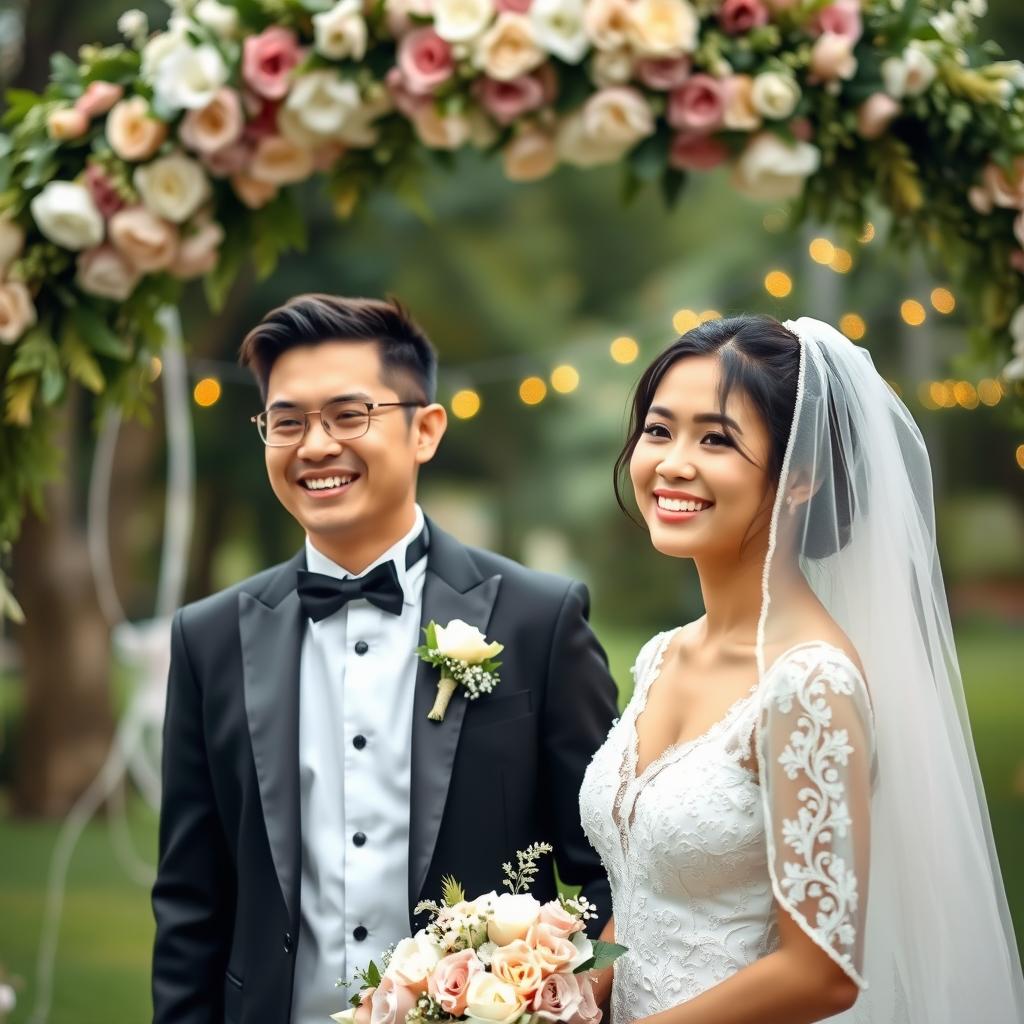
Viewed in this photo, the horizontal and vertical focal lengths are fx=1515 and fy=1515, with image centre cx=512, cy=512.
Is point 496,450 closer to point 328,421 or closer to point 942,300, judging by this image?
point 942,300

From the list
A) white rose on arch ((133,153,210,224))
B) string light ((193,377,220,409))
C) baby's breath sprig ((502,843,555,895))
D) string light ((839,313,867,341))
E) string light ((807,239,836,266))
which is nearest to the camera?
baby's breath sprig ((502,843,555,895))

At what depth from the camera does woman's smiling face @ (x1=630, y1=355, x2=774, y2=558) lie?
8.87ft

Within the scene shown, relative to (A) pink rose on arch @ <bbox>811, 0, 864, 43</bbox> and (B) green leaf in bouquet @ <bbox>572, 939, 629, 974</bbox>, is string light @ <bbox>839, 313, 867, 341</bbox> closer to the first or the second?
(A) pink rose on arch @ <bbox>811, 0, 864, 43</bbox>

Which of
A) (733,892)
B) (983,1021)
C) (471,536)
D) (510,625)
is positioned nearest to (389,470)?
(510,625)

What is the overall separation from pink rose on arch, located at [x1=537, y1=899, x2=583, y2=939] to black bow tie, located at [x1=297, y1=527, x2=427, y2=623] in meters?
0.92

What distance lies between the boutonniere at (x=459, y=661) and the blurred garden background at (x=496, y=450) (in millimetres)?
3515

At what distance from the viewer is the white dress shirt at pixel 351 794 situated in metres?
3.16

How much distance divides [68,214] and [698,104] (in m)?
1.47

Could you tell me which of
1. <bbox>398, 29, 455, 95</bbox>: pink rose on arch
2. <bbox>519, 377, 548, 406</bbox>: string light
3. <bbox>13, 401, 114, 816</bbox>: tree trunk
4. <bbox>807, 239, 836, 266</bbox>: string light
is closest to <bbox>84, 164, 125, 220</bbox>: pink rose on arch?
<bbox>398, 29, 455, 95</bbox>: pink rose on arch

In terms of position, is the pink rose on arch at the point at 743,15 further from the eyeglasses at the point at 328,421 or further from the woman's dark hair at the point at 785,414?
the eyeglasses at the point at 328,421

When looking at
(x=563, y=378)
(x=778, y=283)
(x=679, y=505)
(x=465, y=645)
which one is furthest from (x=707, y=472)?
(x=778, y=283)

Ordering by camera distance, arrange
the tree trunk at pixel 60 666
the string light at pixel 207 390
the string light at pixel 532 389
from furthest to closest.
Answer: the tree trunk at pixel 60 666 < the string light at pixel 532 389 < the string light at pixel 207 390

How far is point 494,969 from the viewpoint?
2578 millimetres

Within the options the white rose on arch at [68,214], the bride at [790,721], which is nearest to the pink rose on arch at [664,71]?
the bride at [790,721]
